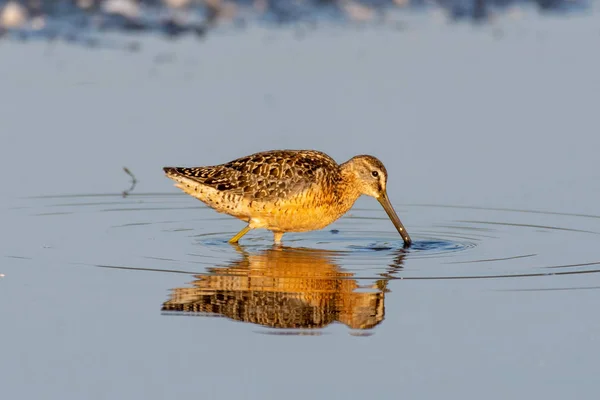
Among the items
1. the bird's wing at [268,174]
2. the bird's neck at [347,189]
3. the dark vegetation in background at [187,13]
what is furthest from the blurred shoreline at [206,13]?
the bird's neck at [347,189]

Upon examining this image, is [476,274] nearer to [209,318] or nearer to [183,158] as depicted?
[209,318]

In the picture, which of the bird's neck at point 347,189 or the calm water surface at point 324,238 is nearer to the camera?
the calm water surface at point 324,238

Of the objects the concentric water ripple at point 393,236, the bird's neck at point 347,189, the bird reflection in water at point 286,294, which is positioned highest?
the bird's neck at point 347,189

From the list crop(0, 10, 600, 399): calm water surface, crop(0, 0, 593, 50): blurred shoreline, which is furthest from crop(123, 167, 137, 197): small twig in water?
crop(0, 0, 593, 50): blurred shoreline

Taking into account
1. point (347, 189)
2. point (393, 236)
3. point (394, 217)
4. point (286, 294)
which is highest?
point (347, 189)

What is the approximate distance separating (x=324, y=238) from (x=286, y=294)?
2075 millimetres

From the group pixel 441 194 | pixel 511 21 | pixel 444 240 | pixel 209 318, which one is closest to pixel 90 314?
pixel 209 318

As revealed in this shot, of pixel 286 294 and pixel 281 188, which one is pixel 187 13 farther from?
pixel 286 294

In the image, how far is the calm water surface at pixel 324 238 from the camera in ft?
19.6

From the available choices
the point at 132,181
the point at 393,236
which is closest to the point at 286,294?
the point at 393,236

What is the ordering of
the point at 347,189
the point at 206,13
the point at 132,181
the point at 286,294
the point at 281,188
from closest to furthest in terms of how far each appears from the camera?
the point at 286,294 < the point at 281,188 < the point at 347,189 < the point at 132,181 < the point at 206,13

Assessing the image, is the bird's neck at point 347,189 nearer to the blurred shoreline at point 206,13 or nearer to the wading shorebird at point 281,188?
the wading shorebird at point 281,188

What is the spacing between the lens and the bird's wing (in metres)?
9.22

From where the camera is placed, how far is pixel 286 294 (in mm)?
7438
